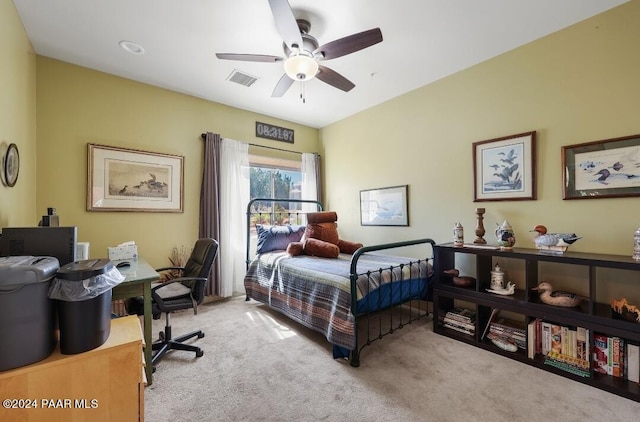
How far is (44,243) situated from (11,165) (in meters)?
1.13

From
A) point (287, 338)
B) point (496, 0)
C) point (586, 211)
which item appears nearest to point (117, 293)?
point (287, 338)

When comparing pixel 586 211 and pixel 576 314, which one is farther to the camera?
pixel 586 211

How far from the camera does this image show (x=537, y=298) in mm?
2215

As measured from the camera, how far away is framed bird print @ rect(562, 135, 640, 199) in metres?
2.00

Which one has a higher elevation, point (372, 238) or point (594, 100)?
point (594, 100)

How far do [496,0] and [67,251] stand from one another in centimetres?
315

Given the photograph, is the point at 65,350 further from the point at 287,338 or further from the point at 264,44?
the point at 264,44

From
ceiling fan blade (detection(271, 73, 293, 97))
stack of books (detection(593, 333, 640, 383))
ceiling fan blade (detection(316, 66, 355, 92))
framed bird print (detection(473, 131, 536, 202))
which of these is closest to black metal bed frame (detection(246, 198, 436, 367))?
framed bird print (detection(473, 131, 536, 202))

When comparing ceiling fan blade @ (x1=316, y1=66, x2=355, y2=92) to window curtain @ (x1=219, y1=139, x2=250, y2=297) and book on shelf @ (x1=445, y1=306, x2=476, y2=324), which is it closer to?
window curtain @ (x1=219, y1=139, x2=250, y2=297)

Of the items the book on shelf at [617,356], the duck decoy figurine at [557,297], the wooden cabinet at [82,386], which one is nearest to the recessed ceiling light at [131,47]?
the wooden cabinet at [82,386]

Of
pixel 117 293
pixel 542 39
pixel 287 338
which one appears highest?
pixel 542 39

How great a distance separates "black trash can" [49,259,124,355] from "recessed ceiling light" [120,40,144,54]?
2.36m

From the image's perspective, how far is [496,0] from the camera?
1966 millimetres

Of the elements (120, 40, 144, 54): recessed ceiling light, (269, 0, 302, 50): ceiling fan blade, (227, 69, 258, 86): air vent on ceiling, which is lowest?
(269, 0, 302, 50): ceiling fan blade
